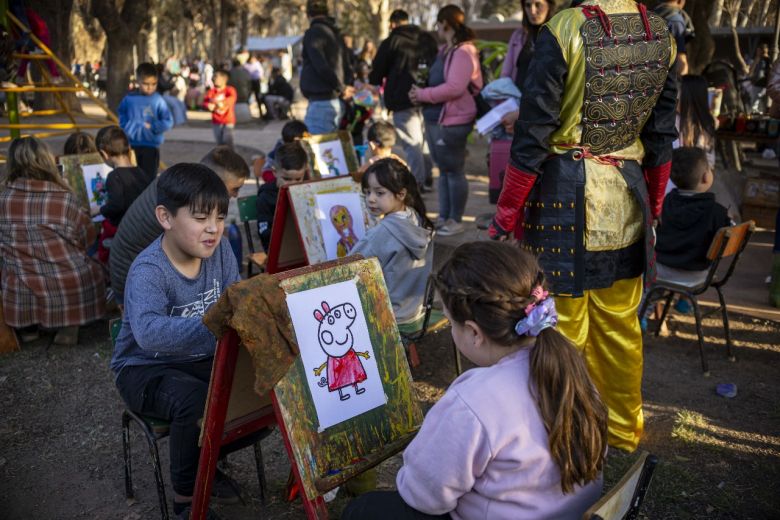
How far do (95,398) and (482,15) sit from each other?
125ft

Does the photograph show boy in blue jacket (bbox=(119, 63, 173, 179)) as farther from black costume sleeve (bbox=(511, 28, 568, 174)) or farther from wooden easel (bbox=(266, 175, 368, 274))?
black costume sleeve (bbox=(511, 28, 568, 174))

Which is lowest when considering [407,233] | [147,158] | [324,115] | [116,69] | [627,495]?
[627,495]

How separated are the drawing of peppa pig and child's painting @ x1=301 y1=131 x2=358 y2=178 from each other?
357cm

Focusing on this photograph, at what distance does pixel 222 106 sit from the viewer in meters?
11.4

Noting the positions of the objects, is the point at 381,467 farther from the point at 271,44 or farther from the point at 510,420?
the point at 271,44

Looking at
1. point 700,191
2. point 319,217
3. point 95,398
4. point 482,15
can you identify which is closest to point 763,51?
point 700,191

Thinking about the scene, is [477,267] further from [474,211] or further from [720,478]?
[474,211]

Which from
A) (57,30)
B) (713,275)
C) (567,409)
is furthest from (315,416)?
(57,30)

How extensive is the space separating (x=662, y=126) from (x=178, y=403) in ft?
8.18

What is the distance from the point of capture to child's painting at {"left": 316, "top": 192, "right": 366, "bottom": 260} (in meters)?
4.48

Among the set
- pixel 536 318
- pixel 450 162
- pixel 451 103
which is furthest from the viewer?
pixel 450 162

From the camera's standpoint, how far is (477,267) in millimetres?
1902

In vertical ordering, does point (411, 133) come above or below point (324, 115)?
below

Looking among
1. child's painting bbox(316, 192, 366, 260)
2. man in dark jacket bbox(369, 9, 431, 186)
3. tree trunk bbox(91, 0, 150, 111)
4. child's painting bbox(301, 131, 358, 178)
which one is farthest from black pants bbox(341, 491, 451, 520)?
tree trunk bbox(91, 0, 150, 111)
